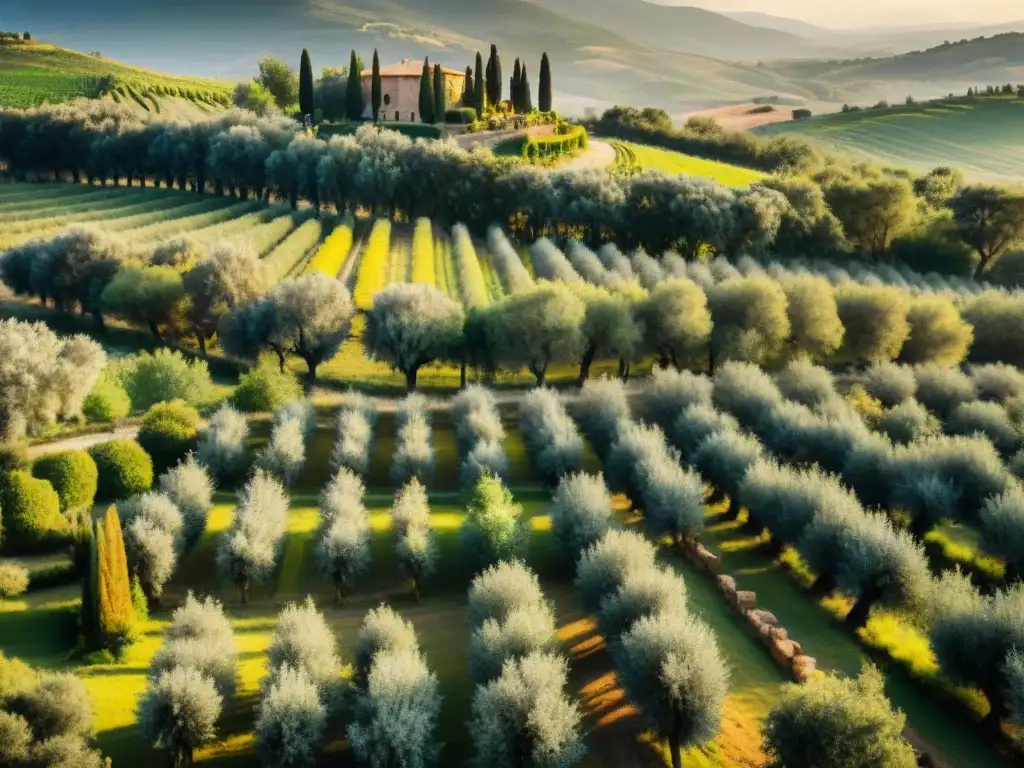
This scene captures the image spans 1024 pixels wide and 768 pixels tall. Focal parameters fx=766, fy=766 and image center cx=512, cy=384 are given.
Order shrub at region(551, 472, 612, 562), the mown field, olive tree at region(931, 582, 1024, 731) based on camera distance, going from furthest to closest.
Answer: the mown field
shrub at region(551, 472, 612, 562)
olive tree at region(931, 582, 1024, 731)

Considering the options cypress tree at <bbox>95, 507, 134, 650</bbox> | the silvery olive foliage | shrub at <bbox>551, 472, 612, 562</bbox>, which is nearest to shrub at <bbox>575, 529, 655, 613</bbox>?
shrub at <bbox>551, 472, 612, 562</bbox>

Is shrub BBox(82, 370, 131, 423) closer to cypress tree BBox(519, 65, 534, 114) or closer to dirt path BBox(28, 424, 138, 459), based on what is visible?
dirt path BBox(28, 424, 138, 459)

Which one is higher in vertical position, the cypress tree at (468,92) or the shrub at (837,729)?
the cypress tree at (468,92)

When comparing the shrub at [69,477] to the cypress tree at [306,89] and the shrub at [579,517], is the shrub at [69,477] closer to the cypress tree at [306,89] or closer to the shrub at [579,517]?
the shrub at [579,517]

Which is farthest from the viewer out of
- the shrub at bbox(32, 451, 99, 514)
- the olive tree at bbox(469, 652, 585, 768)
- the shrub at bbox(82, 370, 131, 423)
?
the shrub at bbox(82, 370, 131, 423)

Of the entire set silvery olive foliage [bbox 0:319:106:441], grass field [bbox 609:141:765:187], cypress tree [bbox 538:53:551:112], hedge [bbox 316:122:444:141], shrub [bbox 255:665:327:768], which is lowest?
shrub [bbox 255:665:327:768]

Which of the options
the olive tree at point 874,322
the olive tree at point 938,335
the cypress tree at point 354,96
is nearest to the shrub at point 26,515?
the olive tree at point 874,322

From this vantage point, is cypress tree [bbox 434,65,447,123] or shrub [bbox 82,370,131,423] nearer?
shrub [bbox 82,370,131,423]
